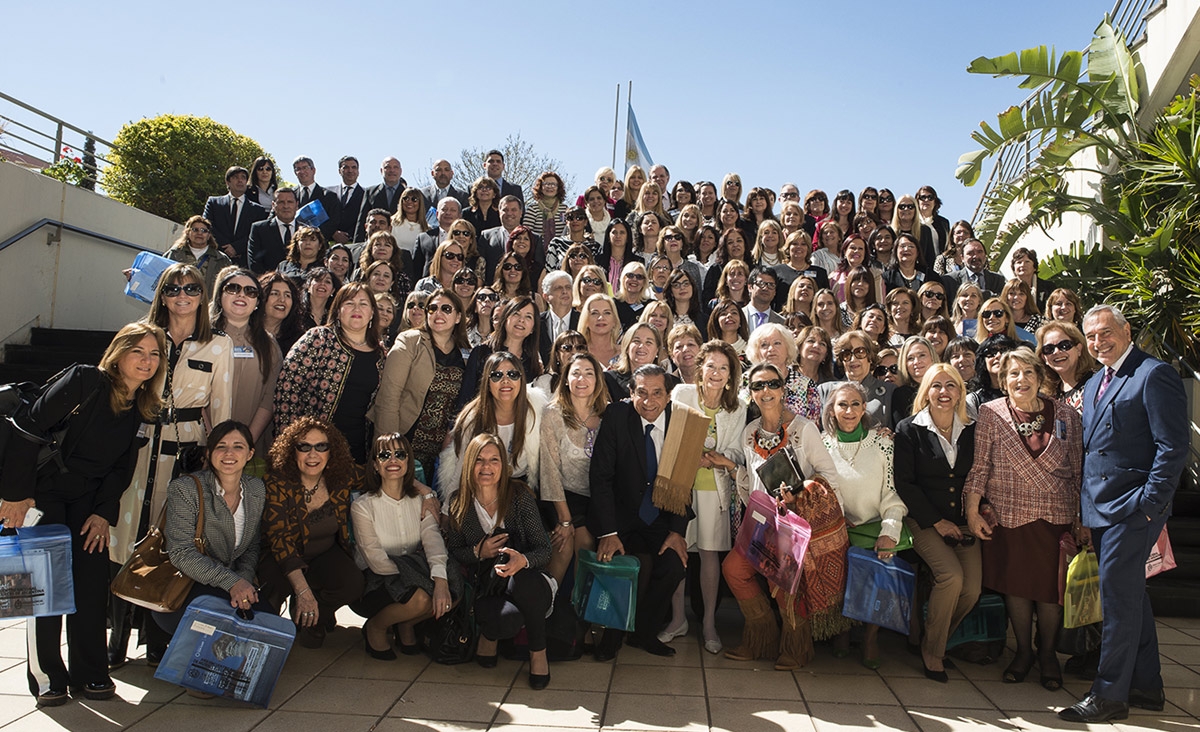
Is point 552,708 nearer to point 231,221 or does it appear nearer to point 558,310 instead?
point 558,310

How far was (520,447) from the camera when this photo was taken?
5.20 m

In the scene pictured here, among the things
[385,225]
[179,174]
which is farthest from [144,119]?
[385,225]

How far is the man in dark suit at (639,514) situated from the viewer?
5070mm

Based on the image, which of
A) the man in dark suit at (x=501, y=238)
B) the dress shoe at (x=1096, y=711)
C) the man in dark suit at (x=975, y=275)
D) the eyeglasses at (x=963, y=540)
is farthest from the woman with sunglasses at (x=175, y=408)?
the man in dark suit at (x=975, y=275)

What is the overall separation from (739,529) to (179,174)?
42.3ft

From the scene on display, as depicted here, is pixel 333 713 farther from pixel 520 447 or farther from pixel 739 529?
pixel 739 529

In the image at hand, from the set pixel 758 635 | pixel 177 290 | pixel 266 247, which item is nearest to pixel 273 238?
pixel 266 247

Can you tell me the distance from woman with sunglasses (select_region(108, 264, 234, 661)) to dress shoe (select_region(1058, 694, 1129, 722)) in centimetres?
485

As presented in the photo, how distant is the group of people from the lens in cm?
424

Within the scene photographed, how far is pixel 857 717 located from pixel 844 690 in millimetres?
407

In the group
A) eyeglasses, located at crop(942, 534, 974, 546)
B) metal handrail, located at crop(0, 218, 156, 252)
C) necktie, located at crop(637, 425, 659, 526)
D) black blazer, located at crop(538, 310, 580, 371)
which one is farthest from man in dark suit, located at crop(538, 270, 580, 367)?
metal handrail, located at crop(0, 218, 156, 252)

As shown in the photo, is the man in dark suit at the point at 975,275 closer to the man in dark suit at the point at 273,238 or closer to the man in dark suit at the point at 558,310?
the man in dark suit at the point at 558,310

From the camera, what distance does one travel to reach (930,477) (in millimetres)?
5023

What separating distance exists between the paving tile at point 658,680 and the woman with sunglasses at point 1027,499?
1850 mm
